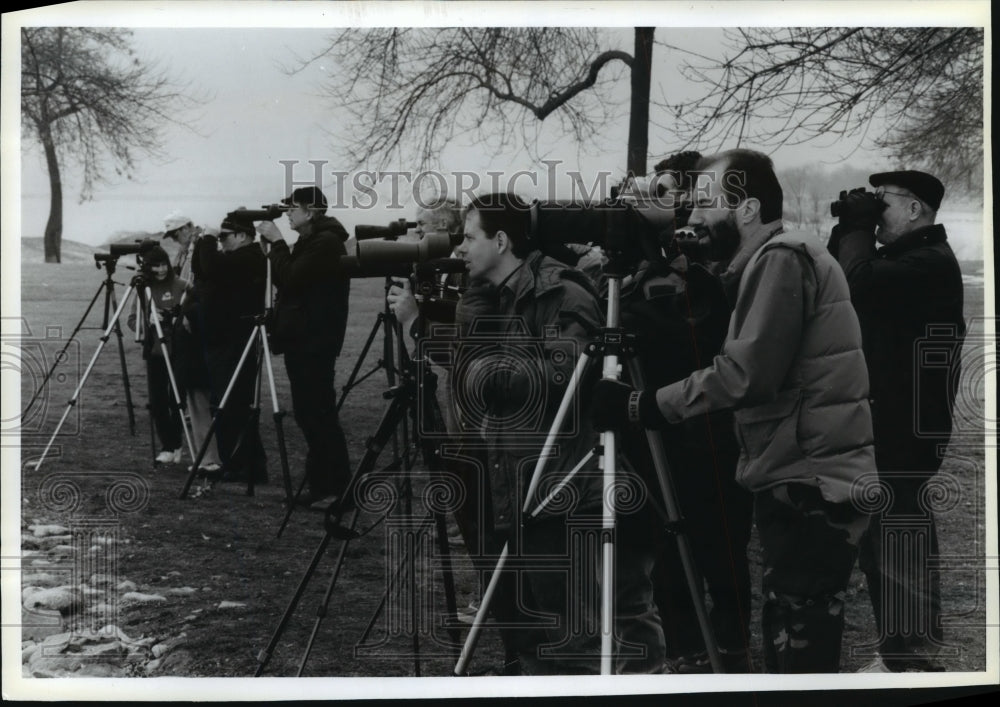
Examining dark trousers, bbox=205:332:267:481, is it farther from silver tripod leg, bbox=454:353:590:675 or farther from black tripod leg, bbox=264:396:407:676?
silver tripod leg, bbox=454:353:590:675

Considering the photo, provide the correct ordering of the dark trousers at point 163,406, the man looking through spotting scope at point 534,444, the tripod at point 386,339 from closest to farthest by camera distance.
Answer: the man looking through spotting scope at point 534,444 < the tripod at point 386,339 < the dark trousers at point 163,406

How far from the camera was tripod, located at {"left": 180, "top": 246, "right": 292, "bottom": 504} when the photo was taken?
5.93 metres

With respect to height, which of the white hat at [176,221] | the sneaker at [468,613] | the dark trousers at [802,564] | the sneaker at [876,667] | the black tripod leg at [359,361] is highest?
the white hat at [176,221]

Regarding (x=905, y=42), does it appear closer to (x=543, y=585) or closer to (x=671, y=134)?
(x=671, y=134)

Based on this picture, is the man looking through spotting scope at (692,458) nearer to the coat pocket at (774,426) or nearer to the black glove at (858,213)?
the coat pocket at (774,426)

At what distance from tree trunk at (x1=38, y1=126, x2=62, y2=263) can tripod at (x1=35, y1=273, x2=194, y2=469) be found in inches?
13.2

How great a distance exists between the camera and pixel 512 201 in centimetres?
585

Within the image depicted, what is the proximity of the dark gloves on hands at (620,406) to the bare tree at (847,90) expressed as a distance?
4.78 feet

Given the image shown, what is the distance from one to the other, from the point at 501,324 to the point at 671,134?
1.24 m

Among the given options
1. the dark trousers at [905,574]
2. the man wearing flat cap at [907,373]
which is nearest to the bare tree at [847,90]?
the man wearing flat cap at [907,373]

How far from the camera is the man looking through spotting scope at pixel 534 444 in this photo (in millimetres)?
5531

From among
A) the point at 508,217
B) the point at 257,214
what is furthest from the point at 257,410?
the point at 508,217

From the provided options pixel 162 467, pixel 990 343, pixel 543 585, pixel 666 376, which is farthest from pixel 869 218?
pixel 162 467

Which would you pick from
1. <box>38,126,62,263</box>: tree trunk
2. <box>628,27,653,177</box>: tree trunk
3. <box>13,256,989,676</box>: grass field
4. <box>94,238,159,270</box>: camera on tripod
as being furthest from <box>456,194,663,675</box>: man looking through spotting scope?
<box>38,126,62,263</box>: tree trunk
